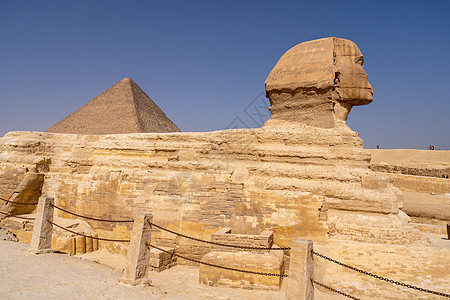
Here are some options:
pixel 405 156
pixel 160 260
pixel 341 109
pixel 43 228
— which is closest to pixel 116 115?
pixel 43 228

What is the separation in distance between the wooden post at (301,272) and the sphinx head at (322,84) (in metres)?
3.74

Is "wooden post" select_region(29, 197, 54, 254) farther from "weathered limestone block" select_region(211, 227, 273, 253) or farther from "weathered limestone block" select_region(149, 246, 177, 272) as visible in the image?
"weathered limestone block" select_region(211, 227, 273, 253)

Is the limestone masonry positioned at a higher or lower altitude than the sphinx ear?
lower

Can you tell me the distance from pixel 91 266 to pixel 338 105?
6338mm

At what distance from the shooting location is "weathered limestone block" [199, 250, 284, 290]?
19.5 feet

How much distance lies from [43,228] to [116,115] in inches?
423

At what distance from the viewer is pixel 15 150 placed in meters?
10.1

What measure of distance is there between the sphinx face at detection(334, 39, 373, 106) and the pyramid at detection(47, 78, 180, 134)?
1034 centimetres

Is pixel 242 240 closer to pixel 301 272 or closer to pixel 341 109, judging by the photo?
pixel 301 272

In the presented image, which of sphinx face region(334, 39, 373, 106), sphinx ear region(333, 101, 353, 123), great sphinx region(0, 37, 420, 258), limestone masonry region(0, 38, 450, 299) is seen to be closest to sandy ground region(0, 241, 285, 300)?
limestone masonry region(0, 38, 450, 299)

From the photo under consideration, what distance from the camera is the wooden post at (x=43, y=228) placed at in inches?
254

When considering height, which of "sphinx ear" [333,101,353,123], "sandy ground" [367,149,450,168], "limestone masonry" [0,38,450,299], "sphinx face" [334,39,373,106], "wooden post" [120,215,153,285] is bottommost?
"wooden post" [120,215,153,285]

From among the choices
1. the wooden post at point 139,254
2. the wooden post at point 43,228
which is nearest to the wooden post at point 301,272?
the wooden post at point 139,254

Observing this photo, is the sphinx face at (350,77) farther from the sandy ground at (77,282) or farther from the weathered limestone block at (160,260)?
the weathered limestone block at (160,260)
